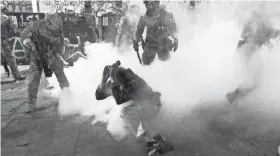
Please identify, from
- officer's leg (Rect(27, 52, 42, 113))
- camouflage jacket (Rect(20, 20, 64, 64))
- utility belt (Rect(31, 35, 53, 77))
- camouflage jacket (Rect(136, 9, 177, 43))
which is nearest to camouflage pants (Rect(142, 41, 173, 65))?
camouflage jacket (Rect(136, 9, 177, 43))

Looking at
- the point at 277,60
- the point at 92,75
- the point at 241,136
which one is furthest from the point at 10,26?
the point at 277,60

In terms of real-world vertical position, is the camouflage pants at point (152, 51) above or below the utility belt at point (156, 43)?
below

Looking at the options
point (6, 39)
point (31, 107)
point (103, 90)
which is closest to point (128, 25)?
point (6, 39)

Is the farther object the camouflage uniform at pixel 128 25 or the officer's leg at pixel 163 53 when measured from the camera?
the camouflage uniform at pixel 128 25

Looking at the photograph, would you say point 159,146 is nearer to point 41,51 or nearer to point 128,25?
point 41,51

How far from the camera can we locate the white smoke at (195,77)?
13.6ft

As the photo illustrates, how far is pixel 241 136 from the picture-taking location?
3361 millimetres

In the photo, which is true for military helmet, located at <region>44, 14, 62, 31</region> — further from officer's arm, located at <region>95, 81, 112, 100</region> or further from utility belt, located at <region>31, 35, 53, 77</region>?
officer's arm, located at <region>95, 81, 112, 100</region>

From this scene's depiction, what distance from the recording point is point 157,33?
5.12 meters

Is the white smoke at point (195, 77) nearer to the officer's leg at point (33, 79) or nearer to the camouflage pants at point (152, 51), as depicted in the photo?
the camouflage pants at point (152, 51)

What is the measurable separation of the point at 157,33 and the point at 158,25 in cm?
17

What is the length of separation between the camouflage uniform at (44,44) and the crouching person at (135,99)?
170 cm

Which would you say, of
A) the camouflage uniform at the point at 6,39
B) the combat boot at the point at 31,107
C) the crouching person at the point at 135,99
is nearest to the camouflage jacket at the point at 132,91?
the crouching person at the point at 135,99

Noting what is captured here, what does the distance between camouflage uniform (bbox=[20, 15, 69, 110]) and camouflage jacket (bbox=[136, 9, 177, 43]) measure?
1670mm
